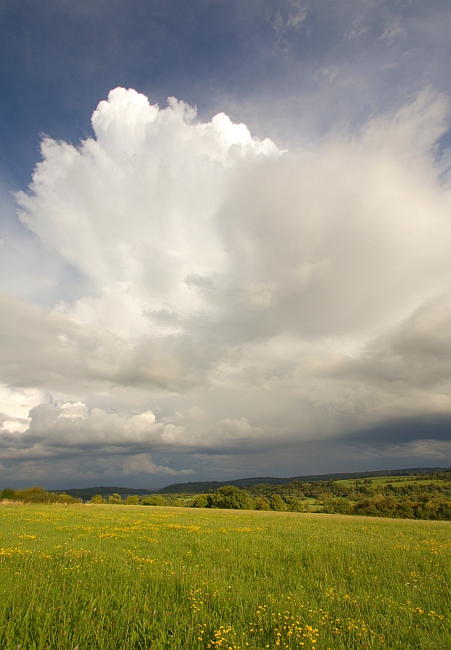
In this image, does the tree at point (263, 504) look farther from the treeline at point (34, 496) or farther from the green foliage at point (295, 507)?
the treeline at point (34, 496)

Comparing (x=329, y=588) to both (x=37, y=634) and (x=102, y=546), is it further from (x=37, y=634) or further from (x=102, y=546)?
(x=102, y=546)

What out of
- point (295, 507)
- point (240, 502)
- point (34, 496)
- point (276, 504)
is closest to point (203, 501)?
point (240, 502)

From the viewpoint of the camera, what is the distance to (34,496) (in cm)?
7056

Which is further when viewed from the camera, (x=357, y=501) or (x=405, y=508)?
(x=357, y=501)

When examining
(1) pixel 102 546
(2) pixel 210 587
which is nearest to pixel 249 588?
(2) pixel 210 587

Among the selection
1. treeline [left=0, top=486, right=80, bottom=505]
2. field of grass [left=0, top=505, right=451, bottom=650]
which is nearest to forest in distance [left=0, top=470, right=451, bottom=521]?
treeline [left=0, top=486, right=80, bottom=505]

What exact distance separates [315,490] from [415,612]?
194m

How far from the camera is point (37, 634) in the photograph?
237 inches

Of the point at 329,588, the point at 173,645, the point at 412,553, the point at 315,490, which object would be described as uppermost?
the point at 173,645

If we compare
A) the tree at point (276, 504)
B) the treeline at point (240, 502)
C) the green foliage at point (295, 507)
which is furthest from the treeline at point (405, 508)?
the tree at point (276, 504)

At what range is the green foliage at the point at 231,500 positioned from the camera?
106 meters

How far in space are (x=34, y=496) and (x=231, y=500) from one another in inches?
2317

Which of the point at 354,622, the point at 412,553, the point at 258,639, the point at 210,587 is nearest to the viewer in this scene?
the point at 258,639

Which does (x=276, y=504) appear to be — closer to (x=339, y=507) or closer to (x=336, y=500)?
(x=336, y=500)
